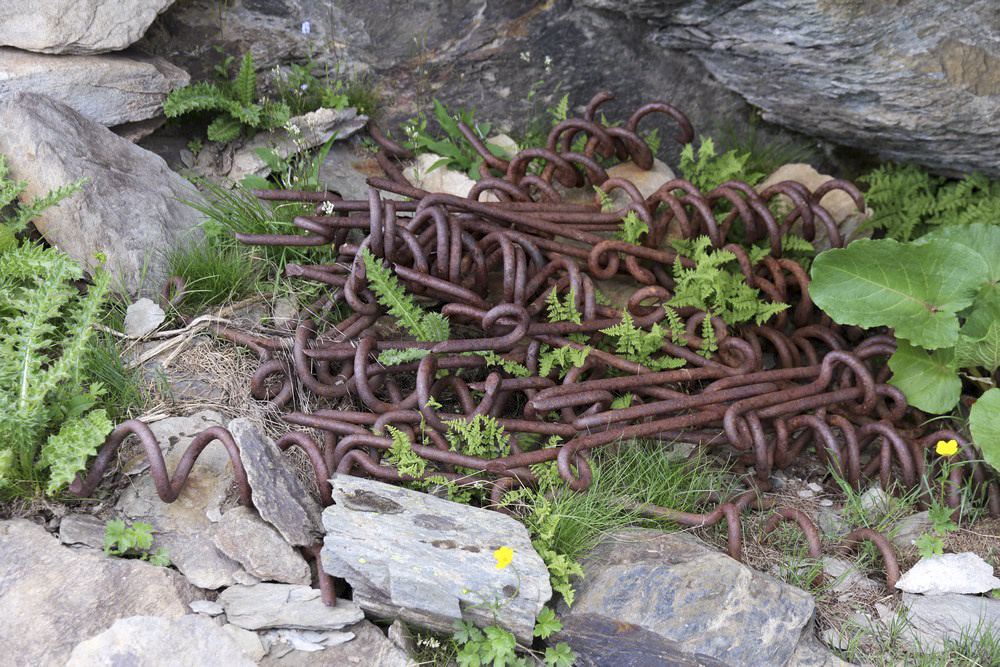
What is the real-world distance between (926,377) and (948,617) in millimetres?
1021

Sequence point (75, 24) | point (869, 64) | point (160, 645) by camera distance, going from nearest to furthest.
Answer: point (160, 645), point (869, 64), point (75, 24)

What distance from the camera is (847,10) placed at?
358 centimetres

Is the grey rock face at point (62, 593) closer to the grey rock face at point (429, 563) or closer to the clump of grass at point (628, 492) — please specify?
the grey rock face at point (429, 563)

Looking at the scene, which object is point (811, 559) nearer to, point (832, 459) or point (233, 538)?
point (832, 459)

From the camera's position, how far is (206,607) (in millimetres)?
2664

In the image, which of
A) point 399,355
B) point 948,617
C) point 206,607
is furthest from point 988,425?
point 206,607

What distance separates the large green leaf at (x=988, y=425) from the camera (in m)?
3.07

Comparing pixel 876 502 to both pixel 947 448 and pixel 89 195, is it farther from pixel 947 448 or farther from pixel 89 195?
pixel 89 195

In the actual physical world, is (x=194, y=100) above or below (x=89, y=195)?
above

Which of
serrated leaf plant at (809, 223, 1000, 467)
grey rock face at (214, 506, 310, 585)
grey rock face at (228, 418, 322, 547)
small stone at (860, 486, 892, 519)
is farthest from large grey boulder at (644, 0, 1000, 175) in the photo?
grey rock face at (214, 506, 310, 585)

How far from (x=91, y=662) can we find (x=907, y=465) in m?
2.87

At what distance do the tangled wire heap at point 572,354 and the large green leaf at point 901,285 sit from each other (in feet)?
0.55

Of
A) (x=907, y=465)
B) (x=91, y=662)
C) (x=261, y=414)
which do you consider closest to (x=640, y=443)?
→ (x=907, y=465)

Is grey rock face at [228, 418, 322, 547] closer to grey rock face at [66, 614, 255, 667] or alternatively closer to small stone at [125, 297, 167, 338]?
grey rock face at [66, 614, 255, 667]
